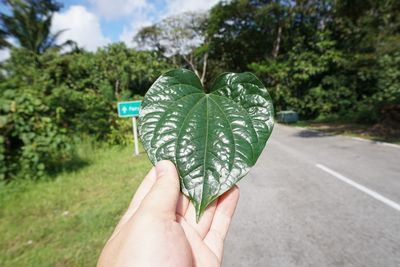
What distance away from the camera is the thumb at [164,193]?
0.96m

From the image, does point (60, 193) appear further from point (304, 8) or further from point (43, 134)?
point (304, 8)

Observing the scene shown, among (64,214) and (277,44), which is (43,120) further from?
(277,44)

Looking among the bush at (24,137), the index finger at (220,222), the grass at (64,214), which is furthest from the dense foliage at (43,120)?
the index finger at (220,222)

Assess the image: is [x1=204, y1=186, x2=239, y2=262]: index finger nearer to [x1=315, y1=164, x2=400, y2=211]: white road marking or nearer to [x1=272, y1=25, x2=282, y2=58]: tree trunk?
[x1=315, y1=164, x2=400, y2=211]: white road marking

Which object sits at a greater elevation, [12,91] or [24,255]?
[12,91]

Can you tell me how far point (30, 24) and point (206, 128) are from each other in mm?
17303

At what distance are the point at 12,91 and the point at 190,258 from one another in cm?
372

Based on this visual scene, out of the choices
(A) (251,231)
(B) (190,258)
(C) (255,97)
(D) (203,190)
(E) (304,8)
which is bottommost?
(A) (251,231)

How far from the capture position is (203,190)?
884mm

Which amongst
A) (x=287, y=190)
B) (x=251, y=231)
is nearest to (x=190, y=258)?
(x=251, y=231)

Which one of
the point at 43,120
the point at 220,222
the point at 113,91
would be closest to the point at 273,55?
the point at 113,91

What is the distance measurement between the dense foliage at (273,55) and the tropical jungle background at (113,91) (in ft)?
0.19

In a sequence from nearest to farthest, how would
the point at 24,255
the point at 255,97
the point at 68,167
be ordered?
the point at 255,97 → the point at 24,255 → the point at 68,167

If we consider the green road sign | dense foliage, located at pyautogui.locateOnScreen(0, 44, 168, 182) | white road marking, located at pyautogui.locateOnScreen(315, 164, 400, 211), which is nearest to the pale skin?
dense foliage, located at pyautogui.locateOnScreen(0, 44, 168, 182)
